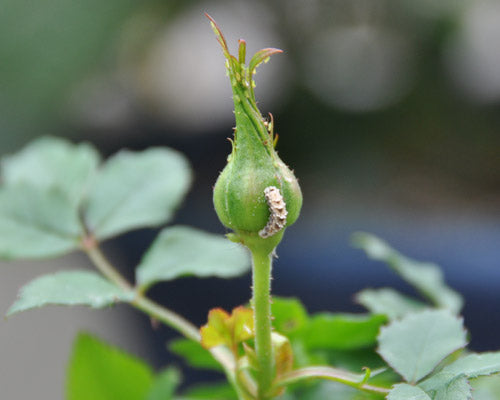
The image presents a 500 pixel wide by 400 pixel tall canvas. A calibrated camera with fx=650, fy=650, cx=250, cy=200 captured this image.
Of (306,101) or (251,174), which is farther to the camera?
(306,101)

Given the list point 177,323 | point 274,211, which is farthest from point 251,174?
point 177,323

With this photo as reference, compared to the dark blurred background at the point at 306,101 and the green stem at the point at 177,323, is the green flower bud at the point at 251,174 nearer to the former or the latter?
the green stem at the point at 177,323

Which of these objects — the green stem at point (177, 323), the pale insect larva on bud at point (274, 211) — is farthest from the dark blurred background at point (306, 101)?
the pale insect larva on bud at point (274, 211)

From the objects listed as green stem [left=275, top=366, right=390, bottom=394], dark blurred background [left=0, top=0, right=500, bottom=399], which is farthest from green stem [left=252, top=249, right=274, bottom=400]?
dark blurred background [left=0, top=0, right=500, bottom=399]

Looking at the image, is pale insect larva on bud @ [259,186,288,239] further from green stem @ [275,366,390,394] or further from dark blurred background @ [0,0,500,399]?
dark blurred background @ [0,0,500,399]

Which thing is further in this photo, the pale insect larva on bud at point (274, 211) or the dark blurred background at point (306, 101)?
the dark blurred background at point (306, 101)

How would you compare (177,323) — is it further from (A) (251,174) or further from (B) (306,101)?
(B) (306,101)

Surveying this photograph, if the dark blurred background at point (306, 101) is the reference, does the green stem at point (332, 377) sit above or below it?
above
